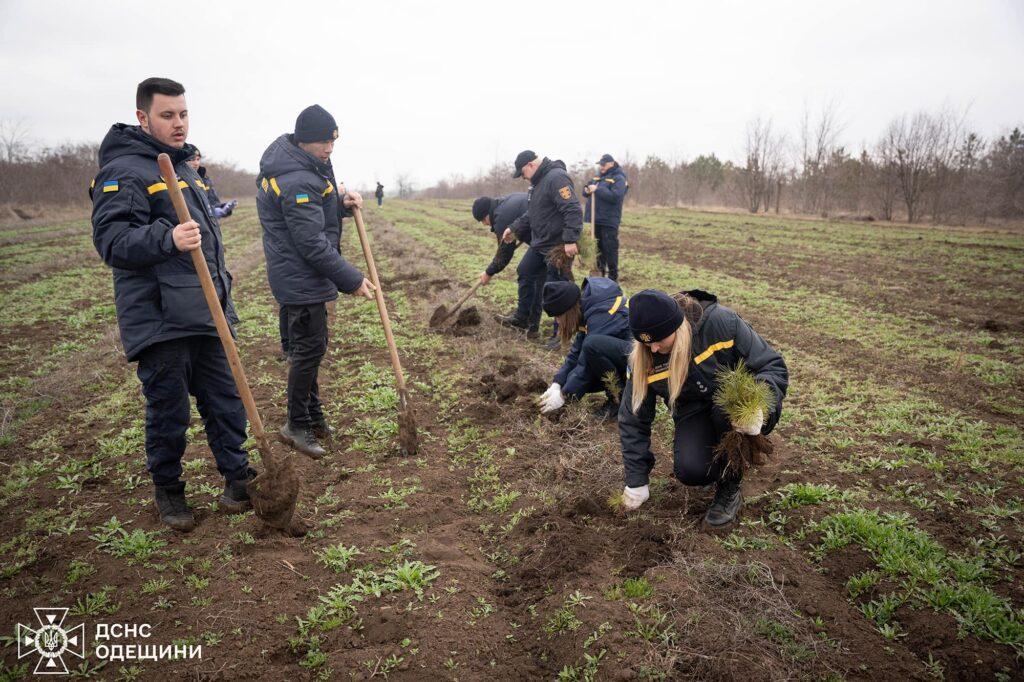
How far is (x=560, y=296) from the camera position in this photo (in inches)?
205

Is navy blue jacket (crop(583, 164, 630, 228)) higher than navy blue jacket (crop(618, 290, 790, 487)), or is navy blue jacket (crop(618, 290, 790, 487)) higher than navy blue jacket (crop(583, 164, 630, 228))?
navy blue jacket (crop(583, 164, 630, 228))

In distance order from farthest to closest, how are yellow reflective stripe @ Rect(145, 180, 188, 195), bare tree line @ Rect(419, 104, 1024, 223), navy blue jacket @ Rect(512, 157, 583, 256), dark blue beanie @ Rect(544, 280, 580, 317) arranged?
bare tree line @ Rect(419, 104, 1024, 223)
navy blue jacket @ Rect(512, 157, 583, 256)
dark blue beanie @ Rect(544, 280, 580, 317)
yellow reflective stripe @ Rect(145, 180, 188, 195)

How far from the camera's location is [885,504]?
12.2 feet

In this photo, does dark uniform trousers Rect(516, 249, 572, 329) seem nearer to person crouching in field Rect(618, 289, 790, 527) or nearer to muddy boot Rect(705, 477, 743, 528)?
person crouching in field Rect(618, 289, 790, 527)

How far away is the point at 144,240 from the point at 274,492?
1.59 m

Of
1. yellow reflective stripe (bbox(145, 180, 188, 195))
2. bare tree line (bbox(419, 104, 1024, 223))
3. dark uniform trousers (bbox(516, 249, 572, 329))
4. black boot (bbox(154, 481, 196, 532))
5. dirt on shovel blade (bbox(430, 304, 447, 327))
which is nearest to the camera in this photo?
yellow reflective stripe (bbox(145, 180, 188, 195))

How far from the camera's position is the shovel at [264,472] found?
3051mm

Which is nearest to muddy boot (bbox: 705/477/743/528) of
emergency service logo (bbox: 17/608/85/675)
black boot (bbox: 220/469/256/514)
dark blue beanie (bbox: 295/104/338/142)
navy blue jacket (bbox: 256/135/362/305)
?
navy blue jacket (bbox: 256/135/362/305)

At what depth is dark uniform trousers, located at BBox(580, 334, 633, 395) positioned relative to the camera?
4.69 metres

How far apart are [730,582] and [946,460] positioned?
8.93ft

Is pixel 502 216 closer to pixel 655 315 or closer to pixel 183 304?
pixel 655 315

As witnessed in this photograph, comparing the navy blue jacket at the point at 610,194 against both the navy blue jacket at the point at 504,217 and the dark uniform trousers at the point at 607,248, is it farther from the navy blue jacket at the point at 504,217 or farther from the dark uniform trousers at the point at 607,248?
the navy blue jacket at the point at 504,217

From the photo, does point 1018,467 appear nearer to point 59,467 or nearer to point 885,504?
point 885,504

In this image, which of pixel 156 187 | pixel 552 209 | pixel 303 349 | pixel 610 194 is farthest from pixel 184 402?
pixel 610 194
